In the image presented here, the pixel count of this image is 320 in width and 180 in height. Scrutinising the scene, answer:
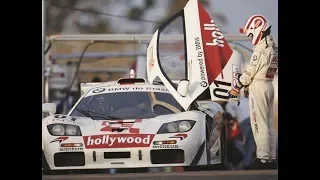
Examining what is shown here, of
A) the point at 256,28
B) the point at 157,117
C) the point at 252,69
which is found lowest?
the point at 157,117

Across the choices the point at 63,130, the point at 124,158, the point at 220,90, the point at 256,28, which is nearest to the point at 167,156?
the point at 124,158

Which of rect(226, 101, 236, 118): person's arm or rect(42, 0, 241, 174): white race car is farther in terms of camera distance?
rect(226, 101, 236, 118): person's arm

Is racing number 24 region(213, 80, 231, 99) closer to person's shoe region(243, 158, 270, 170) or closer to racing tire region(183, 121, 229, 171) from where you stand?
racing tire region(183, 121, 229, 171)

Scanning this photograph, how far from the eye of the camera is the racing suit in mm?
7211

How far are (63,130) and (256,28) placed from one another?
1732mm

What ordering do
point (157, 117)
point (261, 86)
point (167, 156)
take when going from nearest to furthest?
1. point (167, 156)
2. point (157, 117)
3. point (261, 86)

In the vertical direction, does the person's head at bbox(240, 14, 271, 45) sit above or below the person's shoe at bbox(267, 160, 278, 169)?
above

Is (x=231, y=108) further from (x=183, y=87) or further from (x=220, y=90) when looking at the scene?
(x=183, y=87)

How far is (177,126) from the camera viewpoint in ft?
23.3

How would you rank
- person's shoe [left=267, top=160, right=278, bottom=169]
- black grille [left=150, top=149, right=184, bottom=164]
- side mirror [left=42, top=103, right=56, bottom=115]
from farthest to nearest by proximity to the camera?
person's shoe [left=267, top=160, right=278, bottom=169]
side mirror [left=42, top=103, right=56, bottom=115]
black grille [left=150, top=149, right=184, bottom=164]

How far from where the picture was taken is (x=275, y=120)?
23.7 ft

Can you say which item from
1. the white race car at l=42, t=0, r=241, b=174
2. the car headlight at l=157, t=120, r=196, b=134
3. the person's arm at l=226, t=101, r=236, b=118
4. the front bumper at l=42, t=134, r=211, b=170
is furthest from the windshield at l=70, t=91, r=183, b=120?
the person's arm at l=226, t=101, r=236, b=118

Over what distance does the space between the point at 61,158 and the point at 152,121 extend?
0.77 meters

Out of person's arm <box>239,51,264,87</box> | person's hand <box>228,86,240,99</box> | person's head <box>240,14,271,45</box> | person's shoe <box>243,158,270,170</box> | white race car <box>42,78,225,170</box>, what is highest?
person's head <box>240,14,271,45</box>
